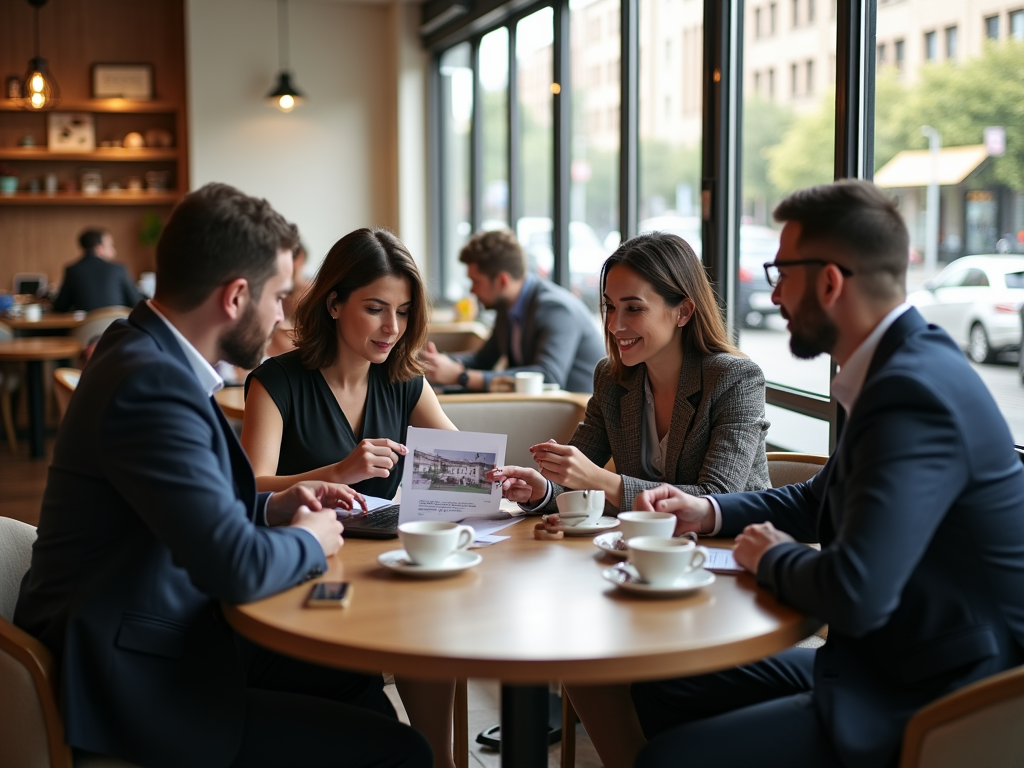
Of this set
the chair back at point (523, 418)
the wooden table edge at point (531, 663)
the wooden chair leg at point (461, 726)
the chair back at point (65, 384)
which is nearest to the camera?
the wooden table edge at point (531, 663)

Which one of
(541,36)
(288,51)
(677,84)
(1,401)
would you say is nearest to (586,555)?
(677,84)

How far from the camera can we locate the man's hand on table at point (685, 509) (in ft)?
6.68

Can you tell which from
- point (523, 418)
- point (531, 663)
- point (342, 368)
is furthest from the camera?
point (523, 418)

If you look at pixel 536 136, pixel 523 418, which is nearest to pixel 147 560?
pixel 523 418

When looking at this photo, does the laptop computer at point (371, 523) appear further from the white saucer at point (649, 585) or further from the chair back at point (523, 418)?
the chair back at point (523, 418)

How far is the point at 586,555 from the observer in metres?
1.92

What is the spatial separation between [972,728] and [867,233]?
79 cm

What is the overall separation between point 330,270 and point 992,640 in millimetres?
1751

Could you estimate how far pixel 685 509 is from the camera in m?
2.04

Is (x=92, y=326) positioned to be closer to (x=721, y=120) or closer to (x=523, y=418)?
(x=523, y=418)

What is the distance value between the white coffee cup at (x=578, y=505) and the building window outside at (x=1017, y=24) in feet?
5.70

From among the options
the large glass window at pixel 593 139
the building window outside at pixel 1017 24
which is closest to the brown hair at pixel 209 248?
the building window outside at pixel 1017 24

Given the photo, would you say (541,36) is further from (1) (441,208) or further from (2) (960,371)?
(2) (960,371)

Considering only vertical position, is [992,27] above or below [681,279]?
above
